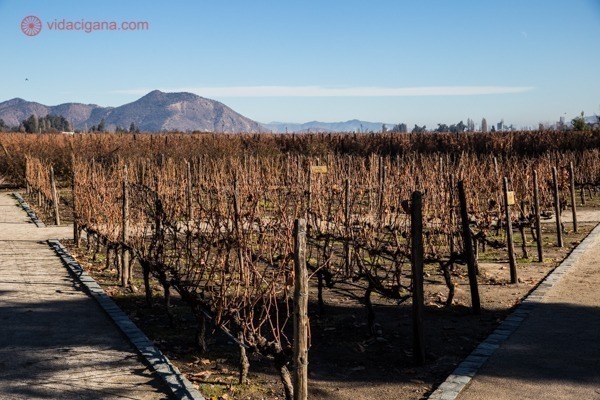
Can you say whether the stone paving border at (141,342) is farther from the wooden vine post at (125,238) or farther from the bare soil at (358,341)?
the wooden vine post at (125,238)

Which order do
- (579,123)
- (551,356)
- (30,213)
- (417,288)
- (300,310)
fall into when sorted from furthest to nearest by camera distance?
(579,123) → (30,213) → (551,356) → (417,288) → (300,310)

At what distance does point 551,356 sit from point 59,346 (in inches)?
196

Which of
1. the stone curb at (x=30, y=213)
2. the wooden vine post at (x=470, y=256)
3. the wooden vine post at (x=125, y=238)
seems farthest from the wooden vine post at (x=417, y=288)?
the stone curb at (x=30, y=213)

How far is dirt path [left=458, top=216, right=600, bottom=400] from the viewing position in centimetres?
587

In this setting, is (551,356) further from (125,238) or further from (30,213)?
(30,213)

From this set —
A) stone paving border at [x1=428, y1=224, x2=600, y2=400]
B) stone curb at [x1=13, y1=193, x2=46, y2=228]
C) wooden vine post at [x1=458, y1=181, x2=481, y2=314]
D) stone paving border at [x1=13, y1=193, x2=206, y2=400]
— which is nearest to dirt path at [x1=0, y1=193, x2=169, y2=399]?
stone paving border at [x1=13, y1=193, x2=206, y2=400]

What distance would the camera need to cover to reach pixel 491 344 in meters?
7.20

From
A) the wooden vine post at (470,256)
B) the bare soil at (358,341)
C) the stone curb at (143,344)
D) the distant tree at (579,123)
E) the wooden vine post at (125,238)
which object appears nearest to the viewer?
the stone curb at (143,344)

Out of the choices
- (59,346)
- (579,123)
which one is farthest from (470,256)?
(579,123)

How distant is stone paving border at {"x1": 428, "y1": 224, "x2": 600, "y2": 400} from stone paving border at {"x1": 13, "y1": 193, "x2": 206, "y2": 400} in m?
2.07

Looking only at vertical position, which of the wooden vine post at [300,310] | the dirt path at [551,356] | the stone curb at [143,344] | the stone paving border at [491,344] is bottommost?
the dirt path at [551,356]

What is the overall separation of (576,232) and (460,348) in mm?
9524

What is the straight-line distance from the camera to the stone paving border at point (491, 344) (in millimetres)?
5910

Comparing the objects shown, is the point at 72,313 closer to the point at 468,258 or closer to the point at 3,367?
the point at 3,367
